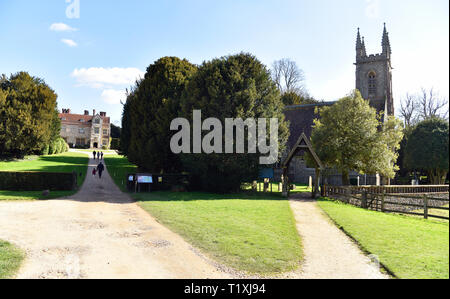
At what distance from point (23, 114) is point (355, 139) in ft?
131

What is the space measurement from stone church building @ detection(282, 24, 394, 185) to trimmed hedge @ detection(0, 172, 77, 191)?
25.5 m

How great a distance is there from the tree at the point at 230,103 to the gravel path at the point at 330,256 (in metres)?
9.90

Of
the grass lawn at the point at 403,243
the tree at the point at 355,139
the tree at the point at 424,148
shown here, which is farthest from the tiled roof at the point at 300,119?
the tree at the point at 424,148

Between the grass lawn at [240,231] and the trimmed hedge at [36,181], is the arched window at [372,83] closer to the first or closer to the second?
the grass lawn at [240,231]

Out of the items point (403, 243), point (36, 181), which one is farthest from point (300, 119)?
point (403, 243)

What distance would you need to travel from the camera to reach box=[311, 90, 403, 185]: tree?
23922 mm

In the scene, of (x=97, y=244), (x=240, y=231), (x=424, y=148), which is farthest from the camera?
(x=240, y=231)

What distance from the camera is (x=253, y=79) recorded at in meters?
24.2

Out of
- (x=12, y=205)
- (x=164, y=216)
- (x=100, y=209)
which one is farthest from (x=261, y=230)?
(x=12, y=205)

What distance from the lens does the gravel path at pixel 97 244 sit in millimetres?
7543

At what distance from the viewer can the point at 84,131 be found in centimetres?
9300

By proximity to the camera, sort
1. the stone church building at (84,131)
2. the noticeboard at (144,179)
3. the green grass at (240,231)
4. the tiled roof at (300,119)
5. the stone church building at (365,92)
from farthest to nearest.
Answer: the stone church building at (84,131) < the tiled roof at (300,119) < the stone church building at (365,92) < the noticeboard at (144,179) < the green grass at (240,231)

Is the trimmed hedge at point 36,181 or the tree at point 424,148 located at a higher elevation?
the tree at point 424,148

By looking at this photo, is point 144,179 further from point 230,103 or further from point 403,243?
point 403,243
